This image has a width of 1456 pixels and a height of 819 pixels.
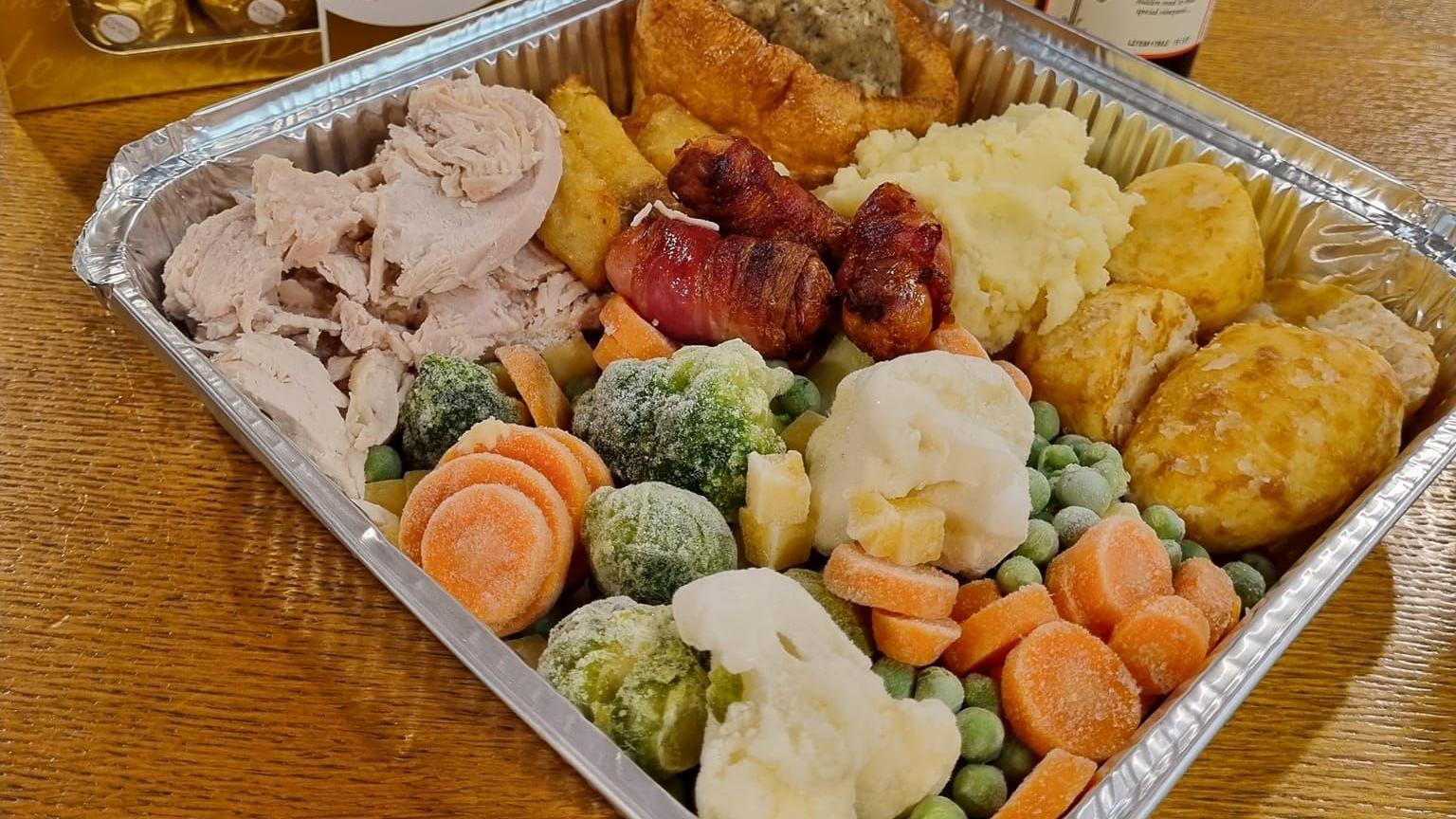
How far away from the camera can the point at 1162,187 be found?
1857mm

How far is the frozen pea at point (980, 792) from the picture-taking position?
3.89 feet

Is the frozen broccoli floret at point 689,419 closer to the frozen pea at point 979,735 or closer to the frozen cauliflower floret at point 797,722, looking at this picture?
the frozen cauliflower floret at point 797,722

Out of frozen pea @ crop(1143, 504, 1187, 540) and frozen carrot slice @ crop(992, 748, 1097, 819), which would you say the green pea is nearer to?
frozen carrot slice @ crop(992, 748, 1097, 819)

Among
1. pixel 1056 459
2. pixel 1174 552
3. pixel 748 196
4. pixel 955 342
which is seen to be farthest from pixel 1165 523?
pixel 748 196

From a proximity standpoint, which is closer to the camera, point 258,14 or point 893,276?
point 893,276

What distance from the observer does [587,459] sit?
4.71ft

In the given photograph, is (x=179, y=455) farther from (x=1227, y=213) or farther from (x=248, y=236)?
(x=1227, y=213)

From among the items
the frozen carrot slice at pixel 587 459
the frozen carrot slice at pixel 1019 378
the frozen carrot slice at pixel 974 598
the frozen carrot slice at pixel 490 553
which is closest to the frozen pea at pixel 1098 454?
the frozen carrot slice at pixel 1019 378

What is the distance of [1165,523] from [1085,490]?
0.12 m

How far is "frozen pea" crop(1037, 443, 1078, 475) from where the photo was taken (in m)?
1.55

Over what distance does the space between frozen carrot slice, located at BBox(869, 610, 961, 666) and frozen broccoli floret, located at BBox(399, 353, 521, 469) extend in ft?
2.01

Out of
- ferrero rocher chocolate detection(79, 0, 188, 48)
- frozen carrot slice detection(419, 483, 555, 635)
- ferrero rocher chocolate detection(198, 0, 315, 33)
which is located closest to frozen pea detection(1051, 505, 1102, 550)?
frozen carrot slice detection(419, 483, 555, 635)

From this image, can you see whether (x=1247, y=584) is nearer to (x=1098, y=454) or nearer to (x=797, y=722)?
(x=1098, y=454)

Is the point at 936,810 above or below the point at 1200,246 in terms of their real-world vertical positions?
below
